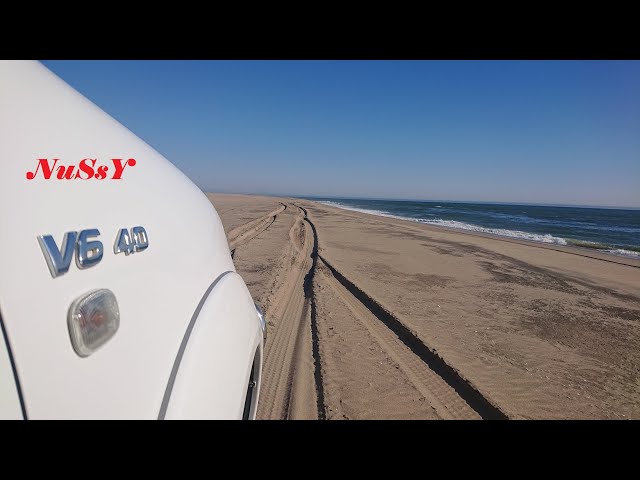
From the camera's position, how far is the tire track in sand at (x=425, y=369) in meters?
3.09

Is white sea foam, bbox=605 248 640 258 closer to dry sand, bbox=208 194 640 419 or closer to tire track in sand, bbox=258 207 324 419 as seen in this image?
dry sand, bbox=208 194 640 419

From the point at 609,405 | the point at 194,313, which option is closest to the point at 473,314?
the point at 609,405

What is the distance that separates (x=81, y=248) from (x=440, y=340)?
4486mm

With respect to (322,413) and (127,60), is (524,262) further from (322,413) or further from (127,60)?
(127,60)

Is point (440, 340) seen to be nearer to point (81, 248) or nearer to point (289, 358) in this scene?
point (289, 358)

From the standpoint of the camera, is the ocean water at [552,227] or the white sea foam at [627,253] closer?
the white sea foam at [627,253]

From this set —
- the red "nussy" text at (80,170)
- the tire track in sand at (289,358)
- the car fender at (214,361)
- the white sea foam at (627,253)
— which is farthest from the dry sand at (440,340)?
the white sea foam at (627,253)

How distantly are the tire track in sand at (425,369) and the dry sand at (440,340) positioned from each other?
0.6 inches

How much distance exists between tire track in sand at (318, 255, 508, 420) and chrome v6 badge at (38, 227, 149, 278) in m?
3.09

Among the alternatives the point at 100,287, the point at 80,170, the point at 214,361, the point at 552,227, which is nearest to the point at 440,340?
the point at 214,361

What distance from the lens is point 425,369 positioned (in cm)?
372

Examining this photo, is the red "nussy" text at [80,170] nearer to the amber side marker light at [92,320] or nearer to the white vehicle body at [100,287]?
the white vehicle body at [100,287]

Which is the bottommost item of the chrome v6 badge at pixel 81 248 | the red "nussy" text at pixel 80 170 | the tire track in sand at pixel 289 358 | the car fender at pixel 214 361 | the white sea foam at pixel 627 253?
the white sea foam at pixel 627 253

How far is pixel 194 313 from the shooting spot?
137 cm
